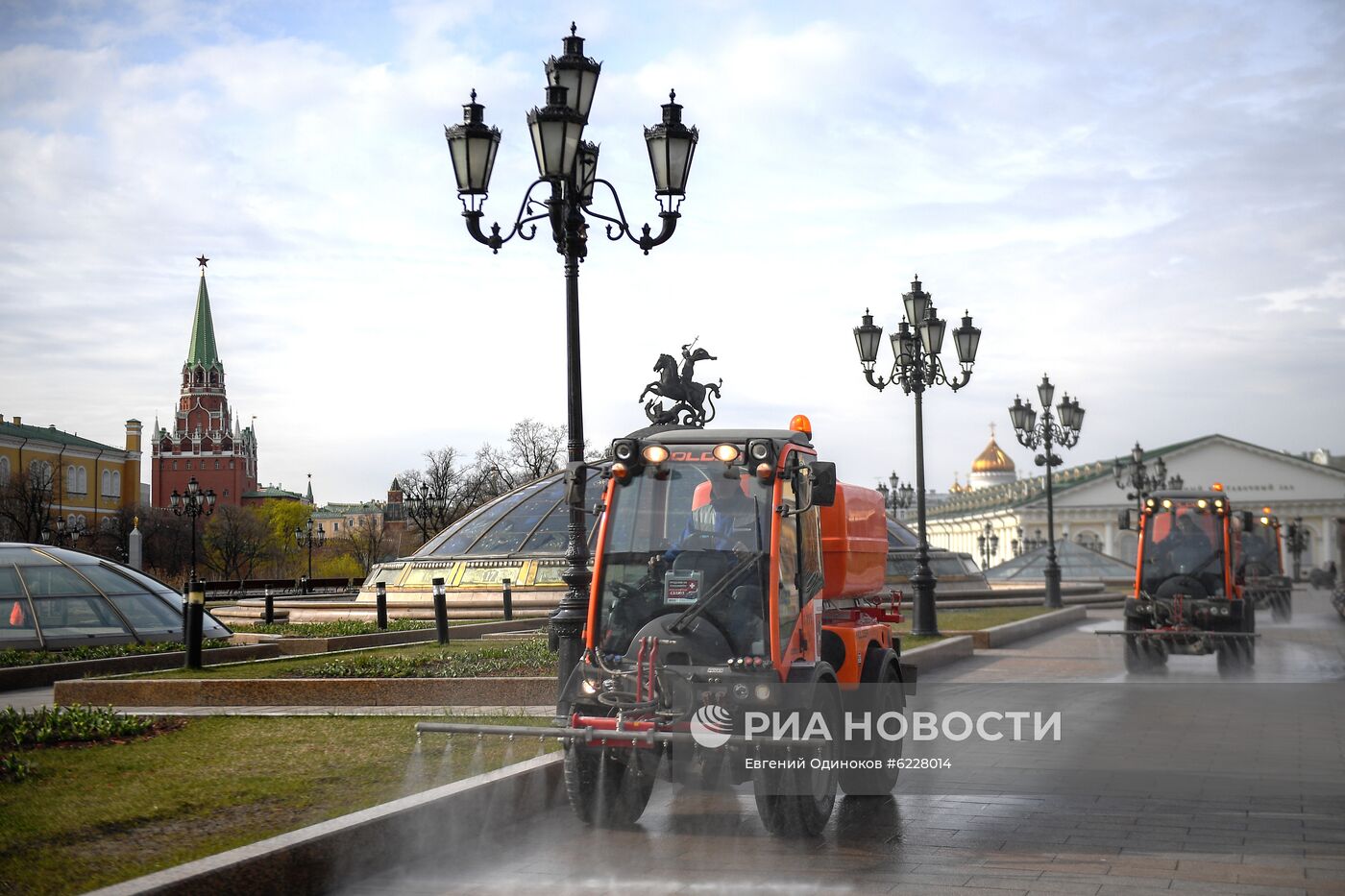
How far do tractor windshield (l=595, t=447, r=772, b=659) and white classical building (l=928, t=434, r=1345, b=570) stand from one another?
95.1 meters

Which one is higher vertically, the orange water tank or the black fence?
the orange water tank

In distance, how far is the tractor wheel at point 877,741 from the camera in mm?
7879

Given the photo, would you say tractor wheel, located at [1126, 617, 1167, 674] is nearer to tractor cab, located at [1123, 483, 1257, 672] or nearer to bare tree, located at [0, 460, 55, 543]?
tractor cab, located at [1123, 483, 1257, 672]

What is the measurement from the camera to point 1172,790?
8.20 metres

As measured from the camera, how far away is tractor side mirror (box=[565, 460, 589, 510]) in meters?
7.11

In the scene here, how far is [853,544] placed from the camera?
8.25m

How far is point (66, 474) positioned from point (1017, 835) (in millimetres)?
99977

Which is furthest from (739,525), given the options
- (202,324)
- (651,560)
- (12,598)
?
(202,324)

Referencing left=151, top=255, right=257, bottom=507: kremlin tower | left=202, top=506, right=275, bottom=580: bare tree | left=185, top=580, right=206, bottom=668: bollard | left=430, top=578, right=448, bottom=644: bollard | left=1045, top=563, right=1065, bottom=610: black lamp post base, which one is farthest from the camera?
left=151, top=255, right=257, bottom=507: kremlin tower

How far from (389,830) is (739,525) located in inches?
93.3

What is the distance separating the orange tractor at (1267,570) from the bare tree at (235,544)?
59.8 meters

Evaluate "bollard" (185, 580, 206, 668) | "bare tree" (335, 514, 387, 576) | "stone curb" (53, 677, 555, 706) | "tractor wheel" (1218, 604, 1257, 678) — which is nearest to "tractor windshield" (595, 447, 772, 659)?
"stone curb" (53, 677, 555, 706)

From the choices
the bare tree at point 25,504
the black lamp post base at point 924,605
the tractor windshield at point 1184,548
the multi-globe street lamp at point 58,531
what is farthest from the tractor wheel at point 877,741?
the multi-globe street lamp at point 58,531

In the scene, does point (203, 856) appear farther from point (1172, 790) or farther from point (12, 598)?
point (12, 598)
